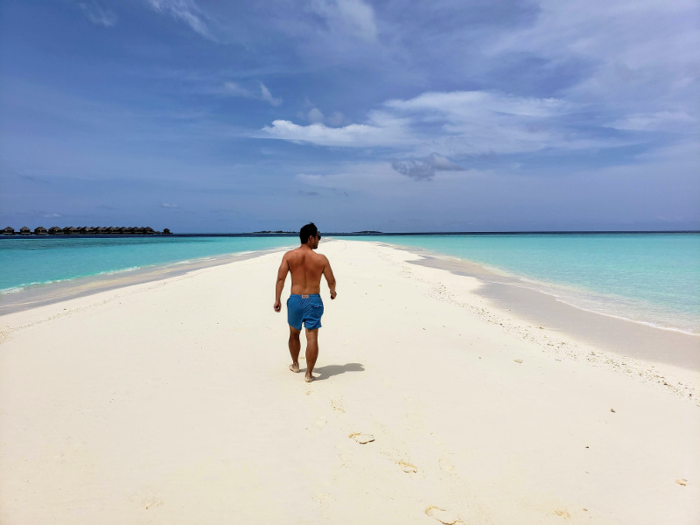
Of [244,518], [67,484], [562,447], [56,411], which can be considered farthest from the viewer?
[56,411]

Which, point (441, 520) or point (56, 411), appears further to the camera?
point (56, 411)

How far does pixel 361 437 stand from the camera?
3.91 metres

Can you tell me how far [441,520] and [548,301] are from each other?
12.6 meters

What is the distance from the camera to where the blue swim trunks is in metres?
5.15

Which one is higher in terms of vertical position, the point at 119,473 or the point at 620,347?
the point at 119,473

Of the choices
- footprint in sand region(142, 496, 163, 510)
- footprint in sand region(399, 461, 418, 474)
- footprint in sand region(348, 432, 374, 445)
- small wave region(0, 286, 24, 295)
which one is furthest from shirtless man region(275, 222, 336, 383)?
small wave region(0, 286, 24, 295)

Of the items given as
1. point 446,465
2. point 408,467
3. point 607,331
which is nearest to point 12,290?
point 408,467

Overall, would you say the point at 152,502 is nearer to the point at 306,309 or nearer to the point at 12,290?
the point at 306,309

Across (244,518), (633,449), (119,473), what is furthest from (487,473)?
(119,473)

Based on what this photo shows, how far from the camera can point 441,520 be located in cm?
287

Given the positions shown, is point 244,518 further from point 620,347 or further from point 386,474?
point 620,347

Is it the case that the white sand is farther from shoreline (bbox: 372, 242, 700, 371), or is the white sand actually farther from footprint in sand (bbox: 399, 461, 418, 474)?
shoreline (bbox: 372, 242, 700, 371)

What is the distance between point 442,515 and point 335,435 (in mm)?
1380

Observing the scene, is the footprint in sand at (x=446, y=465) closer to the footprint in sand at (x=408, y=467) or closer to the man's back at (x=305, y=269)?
the footprint in sand at (x=408, y=467)
